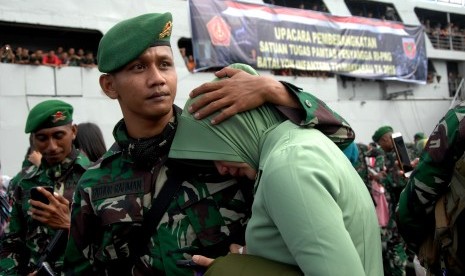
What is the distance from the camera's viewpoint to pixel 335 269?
3.03 feet

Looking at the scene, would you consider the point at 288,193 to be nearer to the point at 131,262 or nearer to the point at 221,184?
the point at 221,184

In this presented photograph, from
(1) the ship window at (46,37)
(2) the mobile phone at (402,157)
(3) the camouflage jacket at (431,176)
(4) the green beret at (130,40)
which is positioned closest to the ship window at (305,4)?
(1) the ship window at (46,37)

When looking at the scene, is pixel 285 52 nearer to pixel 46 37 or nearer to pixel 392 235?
pixel 46 37

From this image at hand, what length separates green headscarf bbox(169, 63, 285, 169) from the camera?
1.21 metres

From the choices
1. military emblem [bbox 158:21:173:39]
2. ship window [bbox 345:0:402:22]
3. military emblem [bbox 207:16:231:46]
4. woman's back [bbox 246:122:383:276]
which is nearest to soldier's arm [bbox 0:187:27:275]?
military emblem [bbox 158:21:173:39]

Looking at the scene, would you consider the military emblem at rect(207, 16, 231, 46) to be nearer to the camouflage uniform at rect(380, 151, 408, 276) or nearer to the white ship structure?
the white ship structure

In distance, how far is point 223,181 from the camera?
154 cm

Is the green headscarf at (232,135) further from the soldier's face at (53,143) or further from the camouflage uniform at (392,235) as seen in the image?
the camouflage uniform at (392,235)

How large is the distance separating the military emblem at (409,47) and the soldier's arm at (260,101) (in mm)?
18854

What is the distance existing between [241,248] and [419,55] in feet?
63.9

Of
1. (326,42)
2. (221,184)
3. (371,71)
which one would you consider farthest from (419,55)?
(221,184)

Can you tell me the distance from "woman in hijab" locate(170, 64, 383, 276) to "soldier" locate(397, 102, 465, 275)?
557mm

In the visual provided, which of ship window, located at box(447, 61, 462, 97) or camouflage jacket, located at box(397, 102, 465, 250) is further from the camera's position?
ship window, located at box(447, 61, 462, 97)

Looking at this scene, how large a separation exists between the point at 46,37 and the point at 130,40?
476 inches
